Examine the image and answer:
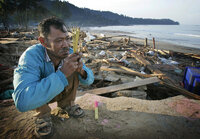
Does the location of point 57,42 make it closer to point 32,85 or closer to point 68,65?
point 68,65

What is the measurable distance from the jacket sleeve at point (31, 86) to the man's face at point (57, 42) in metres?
0.37

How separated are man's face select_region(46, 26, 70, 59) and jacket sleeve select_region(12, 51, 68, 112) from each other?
370 mm

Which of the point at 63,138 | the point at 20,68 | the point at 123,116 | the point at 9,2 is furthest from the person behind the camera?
the point at 9,2

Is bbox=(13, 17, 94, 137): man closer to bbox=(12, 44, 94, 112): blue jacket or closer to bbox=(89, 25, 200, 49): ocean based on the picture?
bbox=(12, 44, 94, 112): blue jacket

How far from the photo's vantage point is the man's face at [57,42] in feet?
5.49

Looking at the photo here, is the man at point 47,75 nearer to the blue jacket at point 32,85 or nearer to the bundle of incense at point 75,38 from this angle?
the blue jacket at point 32,85

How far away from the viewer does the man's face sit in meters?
1.67

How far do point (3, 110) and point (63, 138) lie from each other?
5.19 feet

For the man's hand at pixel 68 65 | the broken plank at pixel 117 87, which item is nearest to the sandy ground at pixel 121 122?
the broken plank at pixel 117 87

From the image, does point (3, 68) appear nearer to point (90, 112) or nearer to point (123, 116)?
point (90, 112)

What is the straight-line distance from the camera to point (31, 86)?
1.31m

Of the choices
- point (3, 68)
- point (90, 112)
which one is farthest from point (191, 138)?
point (3, 68)

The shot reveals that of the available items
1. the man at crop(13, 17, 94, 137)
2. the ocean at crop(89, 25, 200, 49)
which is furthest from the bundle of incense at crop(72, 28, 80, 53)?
the ocean at crop(89, 25, 200, 49)

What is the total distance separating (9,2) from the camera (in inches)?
1416
